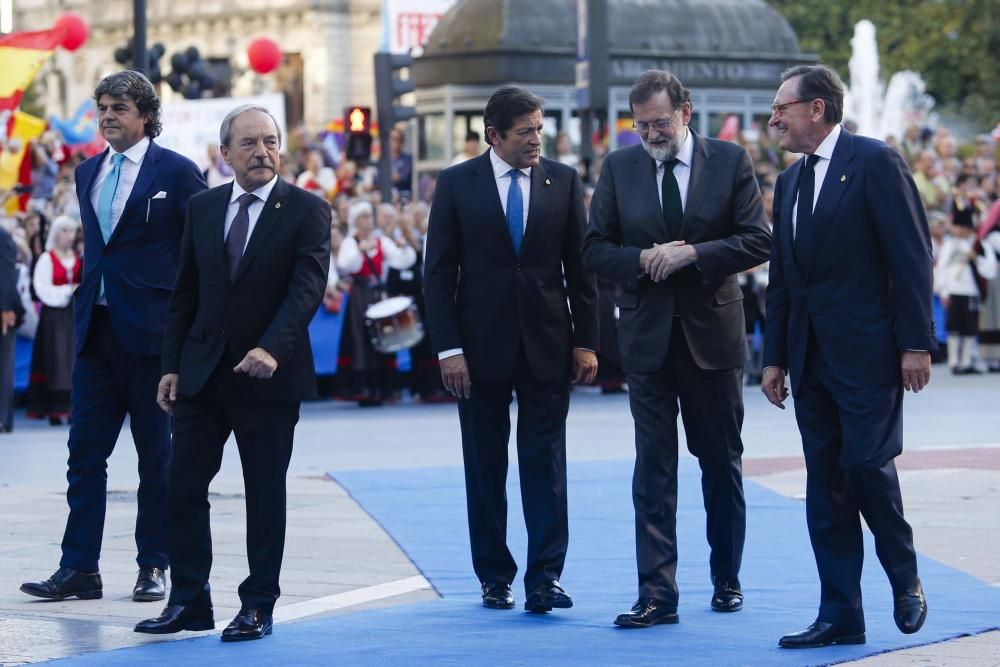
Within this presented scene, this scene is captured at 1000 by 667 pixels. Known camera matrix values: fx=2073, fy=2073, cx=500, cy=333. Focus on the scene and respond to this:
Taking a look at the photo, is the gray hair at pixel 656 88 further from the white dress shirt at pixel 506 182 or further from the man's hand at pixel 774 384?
the man's hand at pixel 774 384

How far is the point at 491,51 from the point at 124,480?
2238cm

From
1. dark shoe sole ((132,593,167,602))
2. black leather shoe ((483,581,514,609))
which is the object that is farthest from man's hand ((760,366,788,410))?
dark shoe sole ((132,593,167,602))

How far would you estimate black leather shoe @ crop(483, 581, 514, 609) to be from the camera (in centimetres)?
823

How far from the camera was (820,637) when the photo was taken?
→ 7164 millimetres

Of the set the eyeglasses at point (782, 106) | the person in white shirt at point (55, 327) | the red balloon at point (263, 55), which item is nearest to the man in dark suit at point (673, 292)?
the eyeglasses at point (782, 106)

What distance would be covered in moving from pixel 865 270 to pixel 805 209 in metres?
0.31

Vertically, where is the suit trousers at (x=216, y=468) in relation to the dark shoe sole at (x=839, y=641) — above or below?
above

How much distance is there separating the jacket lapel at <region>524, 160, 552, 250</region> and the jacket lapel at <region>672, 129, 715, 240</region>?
66 centimetres

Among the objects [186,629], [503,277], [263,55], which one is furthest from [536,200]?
[263,55]

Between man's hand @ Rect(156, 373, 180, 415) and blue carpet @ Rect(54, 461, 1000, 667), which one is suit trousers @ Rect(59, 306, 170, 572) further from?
blue carpet @ Rect(54, 461, 1000, 667)

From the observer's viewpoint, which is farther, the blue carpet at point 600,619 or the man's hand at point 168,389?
the man's hand at point 168,389

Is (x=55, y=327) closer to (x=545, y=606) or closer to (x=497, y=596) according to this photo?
(x=497, y=596)

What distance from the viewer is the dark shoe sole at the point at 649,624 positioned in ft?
24.9

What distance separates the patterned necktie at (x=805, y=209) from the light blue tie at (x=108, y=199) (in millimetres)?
2953
